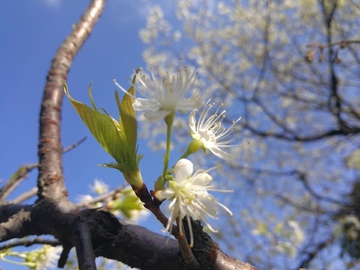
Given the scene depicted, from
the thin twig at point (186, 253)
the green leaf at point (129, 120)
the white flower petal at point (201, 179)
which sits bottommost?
the thin twig at point (186, 253)

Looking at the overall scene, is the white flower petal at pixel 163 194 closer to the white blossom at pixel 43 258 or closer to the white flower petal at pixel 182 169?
the white flower petal at pixel 182 169

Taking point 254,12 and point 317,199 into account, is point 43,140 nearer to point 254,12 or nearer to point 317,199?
point 317,199

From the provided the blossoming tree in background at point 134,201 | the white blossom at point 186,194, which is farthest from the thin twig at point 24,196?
the white blossom at point 186,194

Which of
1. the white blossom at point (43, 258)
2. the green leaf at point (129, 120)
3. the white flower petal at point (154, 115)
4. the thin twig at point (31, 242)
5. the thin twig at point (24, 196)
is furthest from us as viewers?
the thin twig at point (24, 196)

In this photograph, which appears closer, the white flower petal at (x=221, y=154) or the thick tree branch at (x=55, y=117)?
the white flower petal at (x=221, y=154)

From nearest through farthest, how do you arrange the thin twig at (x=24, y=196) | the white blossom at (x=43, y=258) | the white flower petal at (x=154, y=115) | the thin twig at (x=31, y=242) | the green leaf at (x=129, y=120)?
the green leaf at (x=129, y=120) < the white flower petal at (x=154, y=115) < the thin twig at (x=31, y=242) < the white blossom at (x=43, y=258) < the thin twig at (x=24, y=196)

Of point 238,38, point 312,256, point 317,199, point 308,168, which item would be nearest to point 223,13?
point 238,38

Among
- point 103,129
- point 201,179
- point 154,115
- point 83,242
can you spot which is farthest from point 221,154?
point 83,242

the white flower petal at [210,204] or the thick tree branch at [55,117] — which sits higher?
the thick tree branch at [55,117]
